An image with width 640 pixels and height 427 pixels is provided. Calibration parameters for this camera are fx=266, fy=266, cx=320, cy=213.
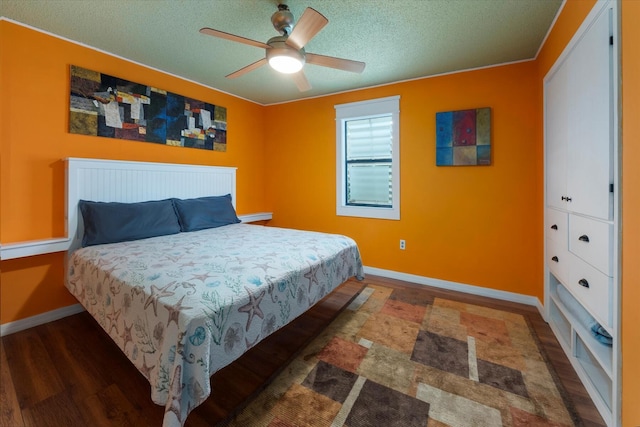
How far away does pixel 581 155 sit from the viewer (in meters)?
1.56

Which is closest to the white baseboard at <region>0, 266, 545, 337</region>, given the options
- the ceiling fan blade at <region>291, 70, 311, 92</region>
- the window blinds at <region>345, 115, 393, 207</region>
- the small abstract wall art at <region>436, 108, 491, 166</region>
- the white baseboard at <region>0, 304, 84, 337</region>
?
the white baseboard at <region>0, 304, 84, 337</region>

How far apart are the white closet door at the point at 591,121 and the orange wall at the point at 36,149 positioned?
366cm

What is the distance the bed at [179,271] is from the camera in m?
1.07

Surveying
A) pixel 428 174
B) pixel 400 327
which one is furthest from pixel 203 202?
pixel 428 174

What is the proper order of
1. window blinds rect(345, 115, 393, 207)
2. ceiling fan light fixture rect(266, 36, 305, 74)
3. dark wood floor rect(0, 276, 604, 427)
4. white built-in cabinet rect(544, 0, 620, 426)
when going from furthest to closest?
window blinds rect(345, 115, 393, 207), ceiling fan light fixture rect(266, 36, 305, 74), dark wood floor rect(0, 276, 604, 427), white built-in cabinet rect(544, 0, 620, 426)

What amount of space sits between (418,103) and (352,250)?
6.38 feet

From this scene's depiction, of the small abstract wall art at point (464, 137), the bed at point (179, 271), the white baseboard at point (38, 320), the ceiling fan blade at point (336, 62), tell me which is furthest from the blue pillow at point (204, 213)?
the small abstract wall art at point (464, 137)

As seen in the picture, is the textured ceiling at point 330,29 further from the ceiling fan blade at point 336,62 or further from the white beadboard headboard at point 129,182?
the white beadboard headboard at point 129,182

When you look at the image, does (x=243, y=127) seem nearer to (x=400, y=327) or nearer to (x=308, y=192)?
(x=308, y=192)

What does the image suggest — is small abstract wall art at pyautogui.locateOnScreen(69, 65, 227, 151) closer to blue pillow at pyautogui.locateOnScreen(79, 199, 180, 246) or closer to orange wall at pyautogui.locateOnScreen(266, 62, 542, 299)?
blue pillow at pyautogui.locateOnScreen(79, 199, 180, 246)

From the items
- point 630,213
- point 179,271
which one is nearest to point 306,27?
point 179,271

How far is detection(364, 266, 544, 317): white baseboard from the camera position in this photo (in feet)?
8.69

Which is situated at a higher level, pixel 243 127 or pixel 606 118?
pixel 243 127

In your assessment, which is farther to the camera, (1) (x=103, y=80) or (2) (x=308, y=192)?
(2) (x=308, y=192)
